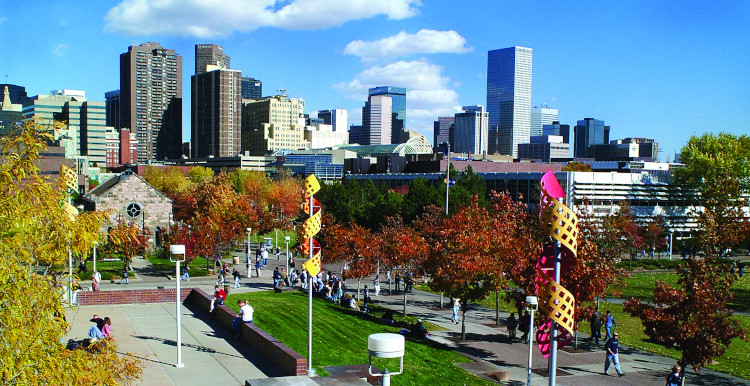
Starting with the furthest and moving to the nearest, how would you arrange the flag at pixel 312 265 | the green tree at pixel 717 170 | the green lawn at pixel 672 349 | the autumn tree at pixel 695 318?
the green tree at pixel 717 170, the green lawn at pixel 672 349, the autumn tree at pixel 695 318, the flag at pixel 312 265

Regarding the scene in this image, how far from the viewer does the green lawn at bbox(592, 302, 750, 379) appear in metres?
25.6

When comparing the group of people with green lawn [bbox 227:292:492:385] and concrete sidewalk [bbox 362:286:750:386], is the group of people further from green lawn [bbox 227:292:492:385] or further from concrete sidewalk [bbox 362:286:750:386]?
concrete sidewalk [bbox 362:286:750:386]

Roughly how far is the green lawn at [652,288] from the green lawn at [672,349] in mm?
2947

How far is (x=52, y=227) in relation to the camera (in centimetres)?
928

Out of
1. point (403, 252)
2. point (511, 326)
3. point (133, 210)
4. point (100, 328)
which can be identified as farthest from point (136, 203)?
point (511, 326)

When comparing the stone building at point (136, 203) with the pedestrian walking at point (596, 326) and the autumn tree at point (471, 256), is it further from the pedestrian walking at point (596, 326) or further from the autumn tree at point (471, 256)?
the pedestrian walking at point (596, 326)

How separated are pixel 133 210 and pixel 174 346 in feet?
125

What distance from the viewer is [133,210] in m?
59.2

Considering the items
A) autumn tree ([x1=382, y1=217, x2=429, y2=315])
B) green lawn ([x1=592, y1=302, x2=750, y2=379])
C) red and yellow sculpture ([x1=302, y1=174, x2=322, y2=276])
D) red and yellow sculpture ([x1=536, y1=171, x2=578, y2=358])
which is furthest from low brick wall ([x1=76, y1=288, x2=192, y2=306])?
red and yellow sculpture ([x1=536, y1=171, x2=578, y2=358])

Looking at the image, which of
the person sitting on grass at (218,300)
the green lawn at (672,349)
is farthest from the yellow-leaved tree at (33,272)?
the green lawn at (672,349)

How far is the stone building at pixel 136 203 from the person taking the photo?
58.4m

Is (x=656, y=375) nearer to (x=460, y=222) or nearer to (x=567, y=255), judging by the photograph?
(x=460, y=222)

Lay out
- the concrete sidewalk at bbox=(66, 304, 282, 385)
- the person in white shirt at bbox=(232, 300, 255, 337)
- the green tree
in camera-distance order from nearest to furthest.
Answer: the concrete sidewalk at bbox=(66, 304, 282, 385)
the person in white shirt at bbox=(232, 300, 255, 337)
the green tree

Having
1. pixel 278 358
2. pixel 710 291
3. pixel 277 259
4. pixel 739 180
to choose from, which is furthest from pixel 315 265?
pixel 739 180
